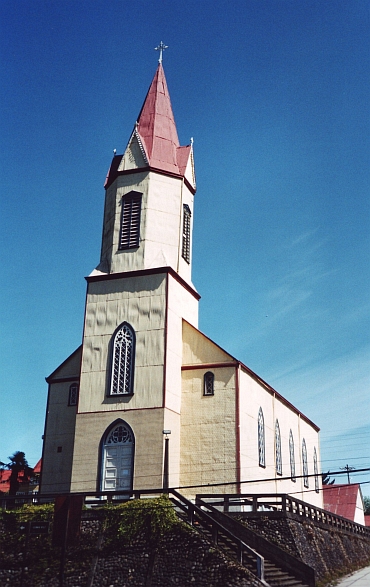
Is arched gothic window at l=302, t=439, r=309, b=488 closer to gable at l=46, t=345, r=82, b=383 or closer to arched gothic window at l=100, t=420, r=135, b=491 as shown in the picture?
gable at l=46, t=345, r=82, b=383

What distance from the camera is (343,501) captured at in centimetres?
6556

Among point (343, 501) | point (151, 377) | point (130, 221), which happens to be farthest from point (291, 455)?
point (343, 501)

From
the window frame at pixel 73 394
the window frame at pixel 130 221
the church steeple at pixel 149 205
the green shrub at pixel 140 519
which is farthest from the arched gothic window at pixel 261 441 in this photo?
the window frame at pixel 130 221

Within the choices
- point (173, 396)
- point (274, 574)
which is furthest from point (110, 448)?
point (274, 574)

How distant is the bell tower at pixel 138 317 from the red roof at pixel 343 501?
3762cm

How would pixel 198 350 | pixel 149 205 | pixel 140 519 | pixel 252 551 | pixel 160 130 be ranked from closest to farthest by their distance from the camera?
pixel 252 551
pixel 140 519
pixel 198 350
pixel 149 205
pixel 160 130

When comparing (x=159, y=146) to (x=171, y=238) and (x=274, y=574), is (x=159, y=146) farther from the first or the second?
(x=274, y=574)

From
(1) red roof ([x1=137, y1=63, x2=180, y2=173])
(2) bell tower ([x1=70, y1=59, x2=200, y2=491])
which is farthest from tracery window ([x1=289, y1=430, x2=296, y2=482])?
(1) red roof ([x1=137, y1=63, x2=180, y2=173])

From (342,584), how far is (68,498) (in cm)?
1164

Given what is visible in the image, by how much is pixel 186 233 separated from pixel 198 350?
6.65 m

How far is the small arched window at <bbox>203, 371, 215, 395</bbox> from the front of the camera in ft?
103

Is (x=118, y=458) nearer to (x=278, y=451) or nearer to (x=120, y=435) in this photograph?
(x=120, y=435)

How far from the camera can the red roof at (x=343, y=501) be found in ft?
209

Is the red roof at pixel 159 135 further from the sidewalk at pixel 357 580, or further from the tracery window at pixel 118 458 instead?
the sidewalk at pixel 357 580
